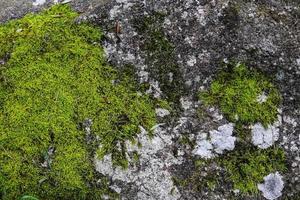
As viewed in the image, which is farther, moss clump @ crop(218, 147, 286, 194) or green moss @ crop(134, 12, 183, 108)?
green moss @ crop(134, 12, 183, 108)

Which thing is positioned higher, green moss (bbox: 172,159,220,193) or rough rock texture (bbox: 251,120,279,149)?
rough rock texture (bbox: 251,120,279,149)

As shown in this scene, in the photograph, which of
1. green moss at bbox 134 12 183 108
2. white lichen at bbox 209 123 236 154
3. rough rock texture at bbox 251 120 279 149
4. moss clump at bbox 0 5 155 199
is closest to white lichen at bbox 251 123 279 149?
rough rock texture at bbox 251 120 279 149

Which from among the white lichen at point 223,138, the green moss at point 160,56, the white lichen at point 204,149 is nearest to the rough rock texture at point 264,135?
the white lichen at point 223,138

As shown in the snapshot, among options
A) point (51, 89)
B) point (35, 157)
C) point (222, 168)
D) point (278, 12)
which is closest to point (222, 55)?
point (278, 12)

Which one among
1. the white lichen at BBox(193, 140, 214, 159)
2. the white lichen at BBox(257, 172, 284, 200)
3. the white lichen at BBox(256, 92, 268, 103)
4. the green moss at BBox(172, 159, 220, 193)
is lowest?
the white lichen at BBox(257, 172, 284, 200)

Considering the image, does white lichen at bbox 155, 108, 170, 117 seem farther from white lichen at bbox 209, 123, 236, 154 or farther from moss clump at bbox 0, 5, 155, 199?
white lichen at bbox 209, 123, 236, 154

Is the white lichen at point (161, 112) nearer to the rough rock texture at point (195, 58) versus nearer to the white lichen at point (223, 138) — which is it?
the rough rock texture at point (195, 58)
